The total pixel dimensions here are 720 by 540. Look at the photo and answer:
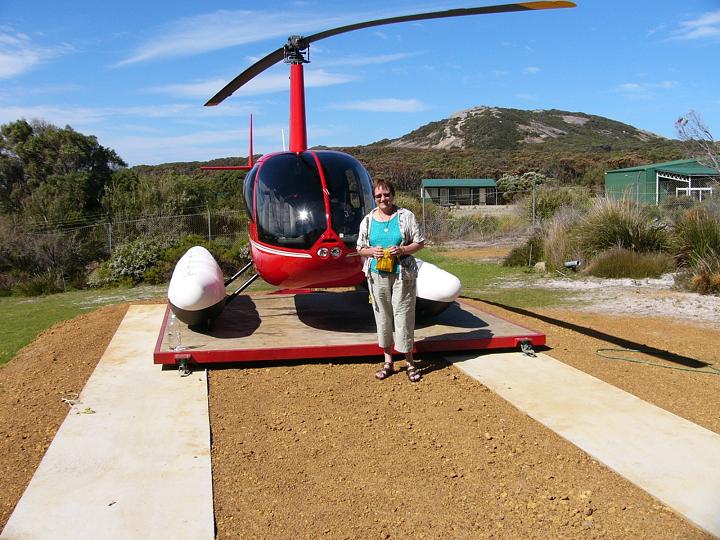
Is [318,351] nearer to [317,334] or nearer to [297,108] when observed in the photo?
[317,334]

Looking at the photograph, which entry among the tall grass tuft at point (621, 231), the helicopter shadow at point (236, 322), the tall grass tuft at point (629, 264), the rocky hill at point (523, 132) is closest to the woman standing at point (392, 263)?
the helicopter shadow at point (236, 322)

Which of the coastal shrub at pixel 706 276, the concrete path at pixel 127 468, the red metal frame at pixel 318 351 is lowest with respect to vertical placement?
the concrete path at pixel 127 468

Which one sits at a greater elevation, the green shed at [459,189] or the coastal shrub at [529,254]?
the green shed at [459,189]

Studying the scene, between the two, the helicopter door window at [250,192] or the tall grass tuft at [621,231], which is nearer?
the helicopter door window at [250,192]

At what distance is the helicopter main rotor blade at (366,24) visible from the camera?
640 cm

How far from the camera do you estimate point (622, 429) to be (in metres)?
4.91

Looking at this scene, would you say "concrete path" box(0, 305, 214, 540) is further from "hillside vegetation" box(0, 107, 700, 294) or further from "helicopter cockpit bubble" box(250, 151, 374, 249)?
"hillside vegetation" box(0, 107, 700, 294)

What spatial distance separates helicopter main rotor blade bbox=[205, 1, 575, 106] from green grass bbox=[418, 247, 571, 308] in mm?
5677

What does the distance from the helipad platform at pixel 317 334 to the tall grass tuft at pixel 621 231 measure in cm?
681

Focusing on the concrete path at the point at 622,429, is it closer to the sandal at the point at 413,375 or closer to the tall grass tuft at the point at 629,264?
the sandal at the point at 413,375

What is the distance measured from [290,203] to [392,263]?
1829mm

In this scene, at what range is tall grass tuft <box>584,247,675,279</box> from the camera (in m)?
13.6

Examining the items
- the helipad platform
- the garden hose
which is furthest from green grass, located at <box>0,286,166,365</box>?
the garden hose

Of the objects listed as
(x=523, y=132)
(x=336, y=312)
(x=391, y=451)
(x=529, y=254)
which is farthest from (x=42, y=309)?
(x=523, y=132)
